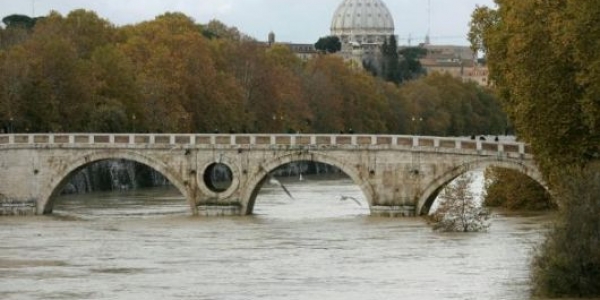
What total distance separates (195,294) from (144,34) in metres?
52.4

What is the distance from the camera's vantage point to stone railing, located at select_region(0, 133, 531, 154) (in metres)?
64.9

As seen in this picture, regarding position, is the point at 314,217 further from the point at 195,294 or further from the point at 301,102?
the point at 301,102

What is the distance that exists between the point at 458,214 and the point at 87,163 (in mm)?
14170

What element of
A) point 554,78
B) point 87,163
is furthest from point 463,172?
point 87,163

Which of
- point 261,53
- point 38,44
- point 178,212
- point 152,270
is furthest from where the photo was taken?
point 261,53

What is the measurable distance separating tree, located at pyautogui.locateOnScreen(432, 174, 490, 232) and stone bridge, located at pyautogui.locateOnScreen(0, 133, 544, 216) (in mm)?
2403

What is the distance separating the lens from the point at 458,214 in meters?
61.2

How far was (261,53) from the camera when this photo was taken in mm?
108250

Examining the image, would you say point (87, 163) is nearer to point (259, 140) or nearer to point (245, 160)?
point (245, 160)

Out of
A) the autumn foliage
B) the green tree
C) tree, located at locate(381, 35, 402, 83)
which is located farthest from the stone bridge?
tree, located at locate(381, 35, 402, 83)

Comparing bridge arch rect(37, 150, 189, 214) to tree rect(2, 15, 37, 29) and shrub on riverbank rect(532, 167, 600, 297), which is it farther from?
tree rect(2, 15, 37, 29)

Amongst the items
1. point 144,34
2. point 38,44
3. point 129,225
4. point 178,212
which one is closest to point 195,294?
point 129,225

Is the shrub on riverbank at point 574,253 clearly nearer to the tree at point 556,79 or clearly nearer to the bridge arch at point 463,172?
the tree at point 556,79

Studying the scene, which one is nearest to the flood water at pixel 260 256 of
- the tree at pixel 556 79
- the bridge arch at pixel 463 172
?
the bridge arch at pixel 463 172
